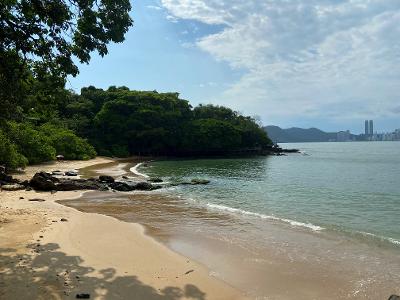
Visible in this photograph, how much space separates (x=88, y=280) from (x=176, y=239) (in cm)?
575

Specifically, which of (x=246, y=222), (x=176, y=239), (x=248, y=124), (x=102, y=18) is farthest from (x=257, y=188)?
(x=248, y=124)

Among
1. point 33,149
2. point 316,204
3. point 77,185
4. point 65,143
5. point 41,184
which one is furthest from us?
point 65,143

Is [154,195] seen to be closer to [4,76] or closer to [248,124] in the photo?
[4,76]

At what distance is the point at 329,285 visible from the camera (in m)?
9.88

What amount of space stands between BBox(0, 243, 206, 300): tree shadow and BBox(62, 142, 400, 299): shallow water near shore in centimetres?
222

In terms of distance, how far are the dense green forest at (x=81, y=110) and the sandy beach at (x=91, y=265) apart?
3775 millimetres

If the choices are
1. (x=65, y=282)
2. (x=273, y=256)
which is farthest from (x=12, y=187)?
(x=273, y=256)

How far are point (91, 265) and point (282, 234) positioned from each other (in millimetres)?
8167

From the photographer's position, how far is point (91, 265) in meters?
10.2

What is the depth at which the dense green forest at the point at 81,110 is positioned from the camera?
31.8 feet

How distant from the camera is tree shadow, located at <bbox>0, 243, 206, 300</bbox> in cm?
804

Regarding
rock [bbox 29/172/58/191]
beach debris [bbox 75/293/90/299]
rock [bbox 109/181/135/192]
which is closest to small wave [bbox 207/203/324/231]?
rock [bbox 109/181/135/192]

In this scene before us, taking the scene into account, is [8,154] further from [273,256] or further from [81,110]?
[81,110]

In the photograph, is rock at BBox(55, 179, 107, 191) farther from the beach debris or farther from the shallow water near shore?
the beach debris
